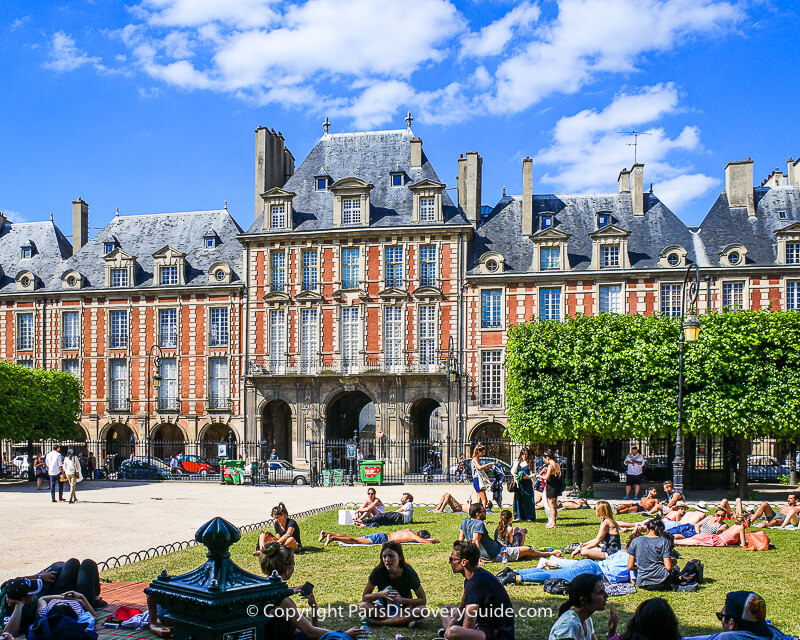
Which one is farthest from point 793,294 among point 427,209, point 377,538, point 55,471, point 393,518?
point 55,471

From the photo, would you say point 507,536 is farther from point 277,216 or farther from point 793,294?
point 277,216

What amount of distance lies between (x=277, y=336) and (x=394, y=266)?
653 centimetres

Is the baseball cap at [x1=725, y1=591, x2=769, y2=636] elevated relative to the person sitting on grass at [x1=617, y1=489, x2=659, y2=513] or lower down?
elevated

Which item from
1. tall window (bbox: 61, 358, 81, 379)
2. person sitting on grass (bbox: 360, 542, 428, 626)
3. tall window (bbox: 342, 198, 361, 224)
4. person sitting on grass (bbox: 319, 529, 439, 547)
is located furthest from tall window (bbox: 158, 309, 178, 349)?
person sitting on grass (bbox: 360, 542, 428, 626)

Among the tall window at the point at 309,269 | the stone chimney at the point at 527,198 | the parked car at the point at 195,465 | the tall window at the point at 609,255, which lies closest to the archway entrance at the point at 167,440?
the parked car at the point at 195,465

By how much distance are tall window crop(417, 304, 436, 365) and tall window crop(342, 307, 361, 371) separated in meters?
2.98

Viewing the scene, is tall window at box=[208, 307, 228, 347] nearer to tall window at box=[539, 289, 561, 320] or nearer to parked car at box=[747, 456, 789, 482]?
tall window at box=[539, 289, 561, 320]

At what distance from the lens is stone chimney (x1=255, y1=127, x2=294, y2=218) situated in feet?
140

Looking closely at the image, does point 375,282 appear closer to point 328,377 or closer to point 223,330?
point 328,377

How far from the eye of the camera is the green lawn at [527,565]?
30.5ft

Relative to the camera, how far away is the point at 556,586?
1055 centimetres

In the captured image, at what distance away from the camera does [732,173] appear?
39.8 metres

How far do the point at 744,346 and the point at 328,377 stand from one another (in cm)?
2001

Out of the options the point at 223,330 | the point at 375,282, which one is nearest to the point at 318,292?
the point at 375,282
